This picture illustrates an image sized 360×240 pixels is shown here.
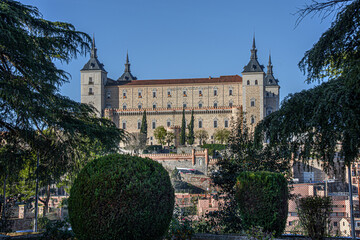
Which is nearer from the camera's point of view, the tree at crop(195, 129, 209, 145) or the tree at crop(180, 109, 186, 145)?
the tree at crop(180, 109, 186, 145)

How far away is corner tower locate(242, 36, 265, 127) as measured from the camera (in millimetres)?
59844

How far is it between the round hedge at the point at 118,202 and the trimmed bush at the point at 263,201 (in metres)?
2.05

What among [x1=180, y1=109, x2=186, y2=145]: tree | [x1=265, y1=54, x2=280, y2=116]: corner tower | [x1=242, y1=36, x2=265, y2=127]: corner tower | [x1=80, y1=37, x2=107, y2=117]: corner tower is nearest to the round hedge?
[x1=180, y1=109, x2=186, y2=145]: tree

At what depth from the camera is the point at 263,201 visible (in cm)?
751

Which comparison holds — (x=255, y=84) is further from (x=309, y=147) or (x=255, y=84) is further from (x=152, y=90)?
(x=309, y=147)

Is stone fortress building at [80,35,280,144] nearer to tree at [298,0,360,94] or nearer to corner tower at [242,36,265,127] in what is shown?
corner tower at [242,36,265,127]

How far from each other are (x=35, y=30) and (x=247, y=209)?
510cm

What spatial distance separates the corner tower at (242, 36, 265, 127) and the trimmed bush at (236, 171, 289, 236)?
52257mm

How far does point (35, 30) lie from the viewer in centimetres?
780

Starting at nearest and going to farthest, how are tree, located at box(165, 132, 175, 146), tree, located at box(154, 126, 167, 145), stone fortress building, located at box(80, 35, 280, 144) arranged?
tree, located at box(154, 126, 167, 145) < tree, located at box(165, 132, 175, 146) < stone fortress building, located at box(80, 35, 280, 144)

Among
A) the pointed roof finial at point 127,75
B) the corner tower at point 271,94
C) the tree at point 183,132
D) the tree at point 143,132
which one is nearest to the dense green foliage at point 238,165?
the tree at point 143,132

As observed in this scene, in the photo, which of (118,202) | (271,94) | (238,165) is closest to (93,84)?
(271,94)

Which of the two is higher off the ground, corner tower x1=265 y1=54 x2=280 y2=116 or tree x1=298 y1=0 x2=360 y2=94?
corner tower x1=265 y1=54 x2=280 y2=116

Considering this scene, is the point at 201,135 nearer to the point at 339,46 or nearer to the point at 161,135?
the point at 161,135
